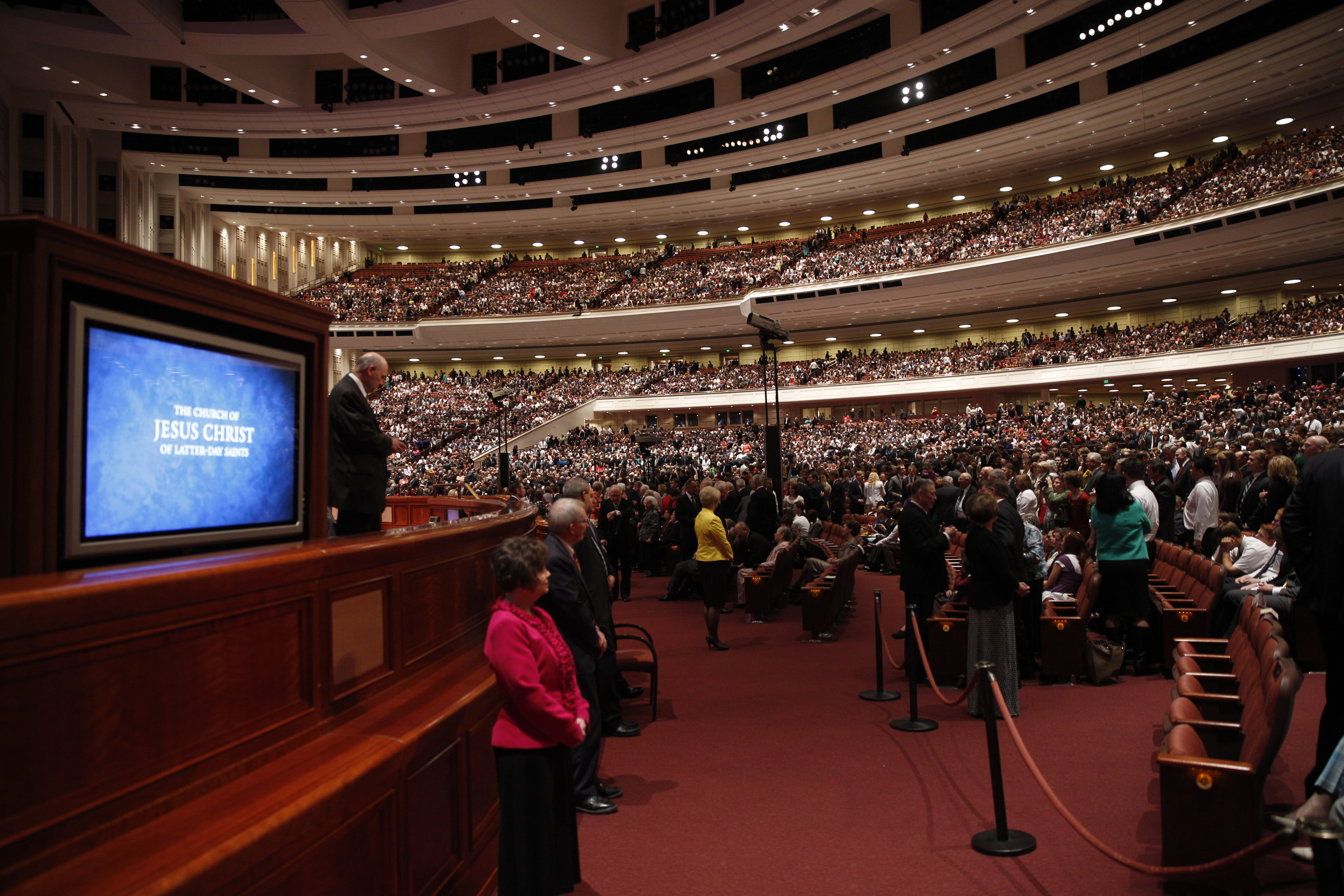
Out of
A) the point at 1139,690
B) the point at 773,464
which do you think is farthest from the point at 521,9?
the point at 1139,690

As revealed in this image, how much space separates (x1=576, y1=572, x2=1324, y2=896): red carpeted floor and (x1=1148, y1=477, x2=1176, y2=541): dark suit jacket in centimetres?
390

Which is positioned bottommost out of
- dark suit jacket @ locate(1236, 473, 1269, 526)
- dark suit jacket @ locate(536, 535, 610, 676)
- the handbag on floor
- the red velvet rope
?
the handbag on floor

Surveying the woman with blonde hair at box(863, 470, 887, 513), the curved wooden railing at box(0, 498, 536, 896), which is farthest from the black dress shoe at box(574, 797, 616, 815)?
the woman with blonde hair at box(863, 470, 887, 513)

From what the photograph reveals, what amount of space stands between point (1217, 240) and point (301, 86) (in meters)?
30.7

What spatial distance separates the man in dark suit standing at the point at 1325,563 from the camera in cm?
328

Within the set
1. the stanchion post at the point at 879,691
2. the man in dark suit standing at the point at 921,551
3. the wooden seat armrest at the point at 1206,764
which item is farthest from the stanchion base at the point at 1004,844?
the man in dark suit standing at the point at 921,551

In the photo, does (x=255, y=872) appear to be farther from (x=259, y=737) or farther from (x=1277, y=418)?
(x=1277, y=418)

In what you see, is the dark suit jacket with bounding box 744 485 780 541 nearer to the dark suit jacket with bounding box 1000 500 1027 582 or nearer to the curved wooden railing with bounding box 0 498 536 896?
the dark suit jacket with bounding box 1000 500 1027 582

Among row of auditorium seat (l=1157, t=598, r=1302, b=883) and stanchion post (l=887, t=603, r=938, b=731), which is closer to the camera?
row of auditorium seat (l=1157, t=598, r=1302, b=883)

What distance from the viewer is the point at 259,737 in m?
1.87

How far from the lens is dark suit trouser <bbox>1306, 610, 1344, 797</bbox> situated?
3299 millimetres

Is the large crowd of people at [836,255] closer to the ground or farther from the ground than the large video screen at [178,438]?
farther from the ground

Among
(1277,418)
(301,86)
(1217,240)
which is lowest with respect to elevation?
(1277,418)

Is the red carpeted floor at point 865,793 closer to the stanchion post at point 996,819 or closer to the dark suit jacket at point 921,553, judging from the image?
the stanchion post at point 996,819
